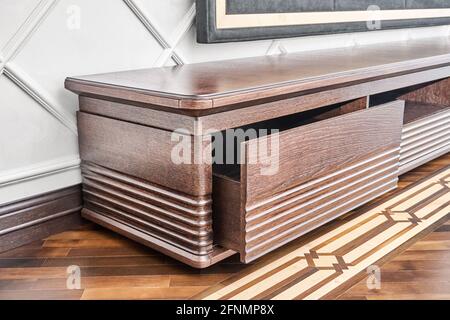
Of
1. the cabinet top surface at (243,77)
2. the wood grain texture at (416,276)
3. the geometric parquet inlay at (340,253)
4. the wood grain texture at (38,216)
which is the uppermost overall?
the cabinet top surface at (243,77)

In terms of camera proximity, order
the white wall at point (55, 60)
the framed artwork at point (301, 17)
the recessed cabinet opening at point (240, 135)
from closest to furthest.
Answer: the white wall at point (55, 60), the recessed cabinet opening at point (240, 135), the framed artwork at point (301, 17)

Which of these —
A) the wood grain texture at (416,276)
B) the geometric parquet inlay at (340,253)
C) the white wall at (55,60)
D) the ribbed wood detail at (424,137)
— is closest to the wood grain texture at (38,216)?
the white wall at (55,60)

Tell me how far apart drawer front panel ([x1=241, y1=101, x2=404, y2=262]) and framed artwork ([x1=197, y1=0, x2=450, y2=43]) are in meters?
0.38

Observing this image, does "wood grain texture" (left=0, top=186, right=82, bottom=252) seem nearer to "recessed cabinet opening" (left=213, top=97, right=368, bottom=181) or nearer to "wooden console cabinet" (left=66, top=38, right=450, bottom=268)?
"wooden console cabinet" (left=66, top=38, right=450, bottom=268)

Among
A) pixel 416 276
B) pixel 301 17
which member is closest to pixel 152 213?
pixel 416 276

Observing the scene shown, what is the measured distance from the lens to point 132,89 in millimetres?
902

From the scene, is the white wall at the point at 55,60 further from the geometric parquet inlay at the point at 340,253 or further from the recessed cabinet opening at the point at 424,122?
the recessed cabinet opening at the point at 424,122

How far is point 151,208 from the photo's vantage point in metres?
0.96

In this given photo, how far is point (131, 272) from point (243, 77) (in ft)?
1.36

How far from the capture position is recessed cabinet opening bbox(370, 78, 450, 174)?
1390 mm

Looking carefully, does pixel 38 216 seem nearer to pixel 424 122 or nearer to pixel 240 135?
pixel 240 135

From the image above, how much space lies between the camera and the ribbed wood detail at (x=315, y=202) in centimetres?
91

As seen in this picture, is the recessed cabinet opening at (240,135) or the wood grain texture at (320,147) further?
the recessed cabinet opening at (240,135)
